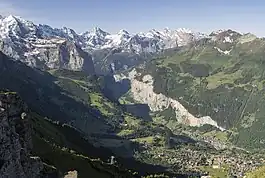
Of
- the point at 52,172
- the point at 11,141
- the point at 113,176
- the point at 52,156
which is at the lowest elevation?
the point at 113,176

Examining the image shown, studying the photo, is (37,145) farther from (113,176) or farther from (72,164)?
(113,176)

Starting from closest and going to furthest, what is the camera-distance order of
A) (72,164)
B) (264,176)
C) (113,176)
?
(264,176)
(72,164)
(113,176)

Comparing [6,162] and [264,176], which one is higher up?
[6,162]

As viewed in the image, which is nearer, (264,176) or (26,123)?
(26,123)

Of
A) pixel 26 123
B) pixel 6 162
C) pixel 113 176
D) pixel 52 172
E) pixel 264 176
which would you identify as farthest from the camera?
pixel 113 176

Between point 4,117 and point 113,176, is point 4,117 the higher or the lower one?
the higher one

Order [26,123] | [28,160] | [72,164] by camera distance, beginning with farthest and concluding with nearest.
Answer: [72,164] < [26,123] < [28,160]

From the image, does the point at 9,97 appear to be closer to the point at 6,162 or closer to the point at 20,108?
the point at 20,108

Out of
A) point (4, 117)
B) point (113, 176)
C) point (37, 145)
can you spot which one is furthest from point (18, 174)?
point (113, 176)

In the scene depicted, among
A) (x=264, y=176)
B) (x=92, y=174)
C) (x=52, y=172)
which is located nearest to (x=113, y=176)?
(x=92, y=174)
